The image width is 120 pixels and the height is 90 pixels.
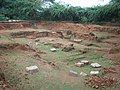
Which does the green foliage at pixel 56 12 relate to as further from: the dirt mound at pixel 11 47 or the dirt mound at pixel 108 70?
the dirt mound at pixel 108 70

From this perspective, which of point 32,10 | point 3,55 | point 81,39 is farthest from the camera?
point 32,10

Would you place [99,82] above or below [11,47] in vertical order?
below

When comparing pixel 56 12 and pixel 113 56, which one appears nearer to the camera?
pixel 113 56

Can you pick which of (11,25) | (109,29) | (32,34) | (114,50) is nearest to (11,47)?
(32,34)

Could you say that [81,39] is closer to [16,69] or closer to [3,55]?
[3,55]

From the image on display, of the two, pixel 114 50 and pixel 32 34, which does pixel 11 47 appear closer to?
pixel 32 34

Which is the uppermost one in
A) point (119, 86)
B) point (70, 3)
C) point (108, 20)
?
point (70, 3)

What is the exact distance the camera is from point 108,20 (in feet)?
48.5

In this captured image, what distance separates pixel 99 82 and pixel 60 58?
285cm

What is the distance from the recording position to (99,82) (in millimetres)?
6223

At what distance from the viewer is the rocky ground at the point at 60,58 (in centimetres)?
618

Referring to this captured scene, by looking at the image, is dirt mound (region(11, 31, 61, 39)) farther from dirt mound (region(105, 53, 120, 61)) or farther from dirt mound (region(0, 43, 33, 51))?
dirt mound (region(105, 53, 120, 61))

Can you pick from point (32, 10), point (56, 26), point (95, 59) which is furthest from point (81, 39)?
point (32, 10)

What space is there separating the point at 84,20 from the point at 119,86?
30.1 feet
